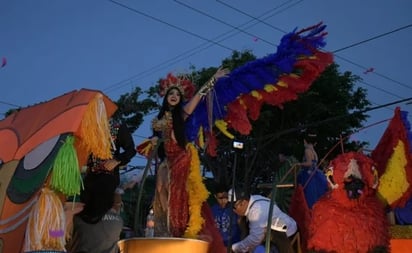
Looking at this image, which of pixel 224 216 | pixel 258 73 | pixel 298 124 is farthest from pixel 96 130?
pixel 298 124

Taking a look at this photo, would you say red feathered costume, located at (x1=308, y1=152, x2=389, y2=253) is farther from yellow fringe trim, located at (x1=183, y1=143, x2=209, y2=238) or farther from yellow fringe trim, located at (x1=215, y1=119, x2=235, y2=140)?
yellow fringe trim, located at (x1=215, y1=119, x2=235, y2=140)

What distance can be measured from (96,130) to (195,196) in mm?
1187

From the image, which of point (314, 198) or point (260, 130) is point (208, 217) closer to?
point (314, 198)

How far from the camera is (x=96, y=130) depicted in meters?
2.79

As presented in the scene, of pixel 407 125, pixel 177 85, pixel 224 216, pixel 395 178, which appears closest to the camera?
pixel 395 178

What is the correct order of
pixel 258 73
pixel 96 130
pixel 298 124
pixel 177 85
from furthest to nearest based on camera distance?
pixel 298 124 < pixel 177 85 < pixel 258 73 < pixel 96 130

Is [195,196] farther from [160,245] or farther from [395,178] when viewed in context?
[395,178]

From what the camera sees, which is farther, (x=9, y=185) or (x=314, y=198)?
(x=314, y=198)

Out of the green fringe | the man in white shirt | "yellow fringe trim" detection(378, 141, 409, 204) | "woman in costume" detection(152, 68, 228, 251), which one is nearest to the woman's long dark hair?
"woman in costume" detection(152, 68, 228, 251)

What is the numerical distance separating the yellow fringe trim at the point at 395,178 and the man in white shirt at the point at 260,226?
850mm

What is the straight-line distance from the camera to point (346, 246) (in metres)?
3.26

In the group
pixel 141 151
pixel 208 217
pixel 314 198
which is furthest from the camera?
pixel 314 198

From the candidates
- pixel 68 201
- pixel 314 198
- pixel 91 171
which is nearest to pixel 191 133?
pixel 91 171

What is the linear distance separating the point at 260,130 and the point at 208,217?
9.39m
